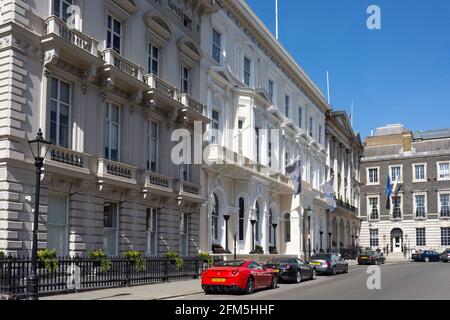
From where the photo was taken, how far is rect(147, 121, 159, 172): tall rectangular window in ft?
94.7

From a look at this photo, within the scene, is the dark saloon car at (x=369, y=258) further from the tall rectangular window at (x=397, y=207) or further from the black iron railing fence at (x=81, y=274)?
the tall rectangular window at (x=397, y=207)

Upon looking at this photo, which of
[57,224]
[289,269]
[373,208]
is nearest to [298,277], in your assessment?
[289,269]

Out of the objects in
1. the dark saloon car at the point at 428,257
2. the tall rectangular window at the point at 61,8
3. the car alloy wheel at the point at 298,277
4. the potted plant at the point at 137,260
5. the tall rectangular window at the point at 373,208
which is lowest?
the dark saloon car at the point at 428,257

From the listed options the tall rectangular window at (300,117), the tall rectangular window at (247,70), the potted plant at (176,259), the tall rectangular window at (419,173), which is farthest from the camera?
the tall rectangular window at (419,173)

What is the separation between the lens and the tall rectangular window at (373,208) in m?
89.1

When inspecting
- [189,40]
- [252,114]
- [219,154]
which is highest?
[189,40]

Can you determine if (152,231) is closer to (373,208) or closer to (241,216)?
(241,216)

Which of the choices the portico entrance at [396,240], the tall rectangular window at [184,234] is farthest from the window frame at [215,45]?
the portico entrance at [396,240]

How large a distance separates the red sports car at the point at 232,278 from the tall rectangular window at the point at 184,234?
33.2 ft

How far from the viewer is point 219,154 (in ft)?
111

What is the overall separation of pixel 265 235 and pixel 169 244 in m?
13.8
